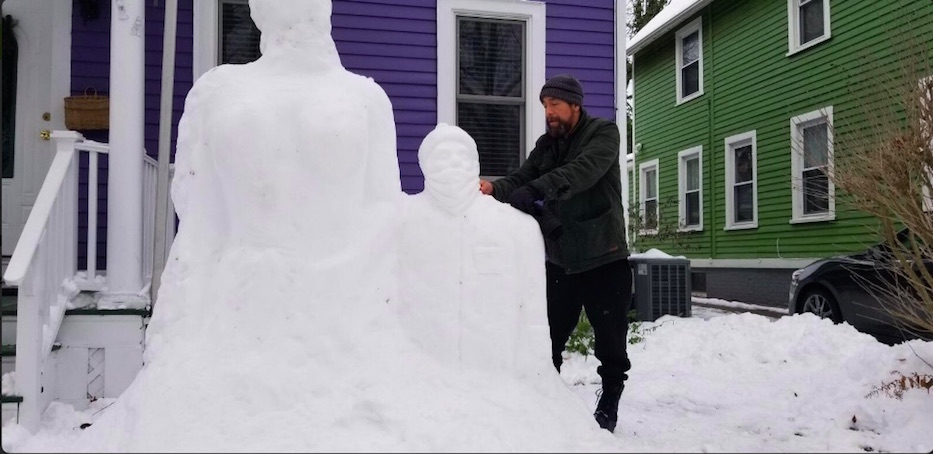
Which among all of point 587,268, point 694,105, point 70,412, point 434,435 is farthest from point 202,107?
point 694,105

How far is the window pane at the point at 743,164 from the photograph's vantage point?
12.8 meters

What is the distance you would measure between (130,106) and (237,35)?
6.53 ft

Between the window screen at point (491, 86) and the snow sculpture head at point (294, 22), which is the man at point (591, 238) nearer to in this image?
the snow sculpture head at point (294, 22)

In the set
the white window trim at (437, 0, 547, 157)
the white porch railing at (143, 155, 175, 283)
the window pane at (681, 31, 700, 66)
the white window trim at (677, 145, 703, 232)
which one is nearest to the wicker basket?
the white porch railing at (143, 155, 175, 283)

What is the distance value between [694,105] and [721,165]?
1688 mm

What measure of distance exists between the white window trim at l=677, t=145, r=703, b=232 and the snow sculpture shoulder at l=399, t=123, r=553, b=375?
12406 mm

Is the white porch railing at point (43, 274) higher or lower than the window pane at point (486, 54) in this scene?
lower

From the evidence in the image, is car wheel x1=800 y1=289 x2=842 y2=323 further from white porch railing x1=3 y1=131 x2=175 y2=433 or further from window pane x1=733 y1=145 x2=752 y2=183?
white porch railing x1=3 y1=131 x2=175 y2=433

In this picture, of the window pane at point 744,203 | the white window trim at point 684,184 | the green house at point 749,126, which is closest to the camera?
the green house at point 749,126

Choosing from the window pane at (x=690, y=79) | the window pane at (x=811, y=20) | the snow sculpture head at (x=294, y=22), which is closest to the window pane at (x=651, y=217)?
the window pane at (x=690, y=79)

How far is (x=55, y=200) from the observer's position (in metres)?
3.72

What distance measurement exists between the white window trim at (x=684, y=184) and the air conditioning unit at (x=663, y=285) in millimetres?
5940

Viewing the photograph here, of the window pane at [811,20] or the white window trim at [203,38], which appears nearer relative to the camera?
the white window trim at [203,38]

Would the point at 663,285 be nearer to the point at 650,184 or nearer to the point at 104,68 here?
the point at 104,68
